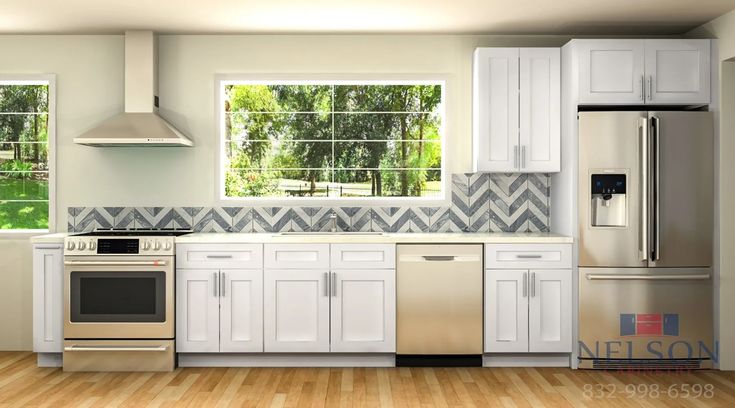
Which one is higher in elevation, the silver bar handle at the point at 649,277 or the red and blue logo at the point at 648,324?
the silver bar handle at the point at 649,277

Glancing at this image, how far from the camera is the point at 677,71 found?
4.36 m

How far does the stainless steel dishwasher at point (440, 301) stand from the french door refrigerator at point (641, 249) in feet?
2.46

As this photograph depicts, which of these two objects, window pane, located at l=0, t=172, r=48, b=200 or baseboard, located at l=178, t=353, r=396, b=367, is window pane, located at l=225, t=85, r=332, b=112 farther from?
baseboard, located at l=178, t=353, r=396, b=367

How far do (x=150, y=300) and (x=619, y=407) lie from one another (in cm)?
309

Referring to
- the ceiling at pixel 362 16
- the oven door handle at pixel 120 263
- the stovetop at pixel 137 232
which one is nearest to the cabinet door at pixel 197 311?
the oven door handle at pixel 120 263

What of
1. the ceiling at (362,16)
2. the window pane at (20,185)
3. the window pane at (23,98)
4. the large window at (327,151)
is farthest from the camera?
the window pane at (23,98)

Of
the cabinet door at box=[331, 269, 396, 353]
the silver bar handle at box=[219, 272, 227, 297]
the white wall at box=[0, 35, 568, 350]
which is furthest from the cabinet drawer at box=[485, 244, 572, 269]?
Result: the silver bar handle at box=[219, 272, 227, 297]

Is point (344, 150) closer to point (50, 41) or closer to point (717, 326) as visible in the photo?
point (50, 41)

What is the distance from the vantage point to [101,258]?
14.1 ft

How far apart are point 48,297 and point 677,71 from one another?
476 centimetres

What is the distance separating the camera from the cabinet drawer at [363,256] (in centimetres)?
435

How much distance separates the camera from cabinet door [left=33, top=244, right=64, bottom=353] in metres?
4.39

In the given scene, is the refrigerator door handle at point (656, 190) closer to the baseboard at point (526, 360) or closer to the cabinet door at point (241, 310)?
the baseboard at point (526, 360)

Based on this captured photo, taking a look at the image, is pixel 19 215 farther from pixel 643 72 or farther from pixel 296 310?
pixel 643 72
